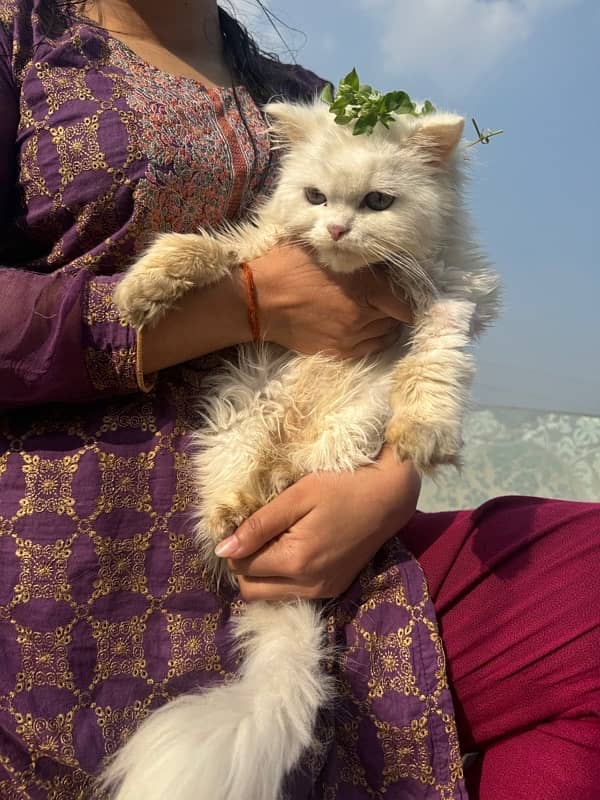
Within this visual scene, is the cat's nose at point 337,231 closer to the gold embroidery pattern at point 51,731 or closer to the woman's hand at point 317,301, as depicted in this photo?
the woman's hand at point 317,301

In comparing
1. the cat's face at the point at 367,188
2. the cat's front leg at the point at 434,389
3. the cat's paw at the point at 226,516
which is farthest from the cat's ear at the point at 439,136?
the cat's paw at the point at 226,516

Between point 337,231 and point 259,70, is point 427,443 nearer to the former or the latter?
point 337,231

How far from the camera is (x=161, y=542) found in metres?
0.89

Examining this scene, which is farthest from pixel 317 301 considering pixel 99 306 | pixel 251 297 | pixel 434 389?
pixel 99 306

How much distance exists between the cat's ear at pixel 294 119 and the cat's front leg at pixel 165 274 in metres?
0.26

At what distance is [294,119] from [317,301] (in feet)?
1.06

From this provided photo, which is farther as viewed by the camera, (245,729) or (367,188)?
(367,188)

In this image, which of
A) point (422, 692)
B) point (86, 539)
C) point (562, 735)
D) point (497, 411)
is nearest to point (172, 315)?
point (86, 539)

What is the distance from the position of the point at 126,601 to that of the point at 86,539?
11 centimetres

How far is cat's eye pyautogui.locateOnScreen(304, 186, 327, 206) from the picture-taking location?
3.24ft

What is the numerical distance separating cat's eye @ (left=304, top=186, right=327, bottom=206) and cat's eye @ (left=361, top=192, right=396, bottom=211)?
0.23 feet

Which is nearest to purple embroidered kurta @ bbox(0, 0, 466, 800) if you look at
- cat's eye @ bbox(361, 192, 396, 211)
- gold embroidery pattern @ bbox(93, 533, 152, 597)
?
gold embroidery pattern @ bbox(93, 533, 152, 597)

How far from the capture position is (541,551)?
3.00 ft

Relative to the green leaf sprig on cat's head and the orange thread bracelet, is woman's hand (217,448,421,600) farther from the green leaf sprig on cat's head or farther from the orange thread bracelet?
the green leaf sprig on cat's head
